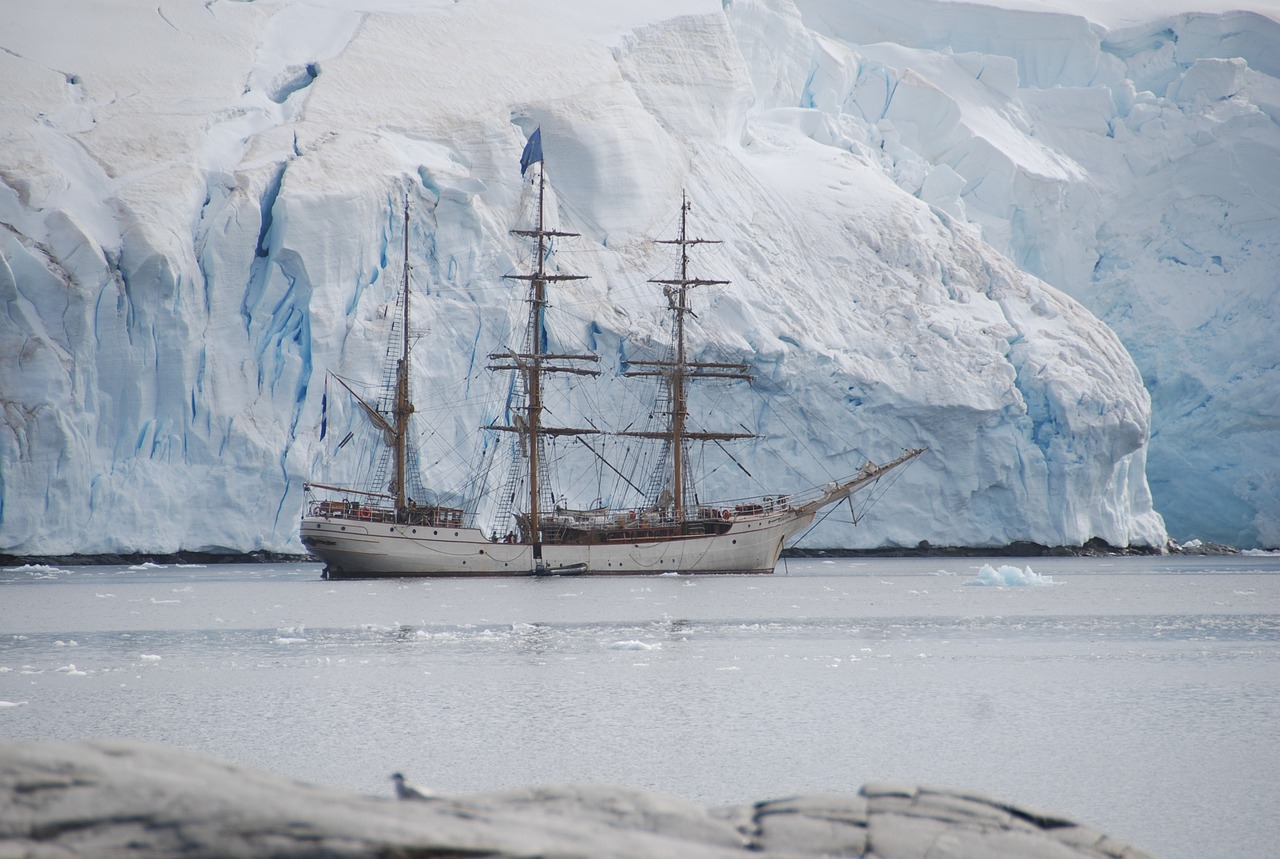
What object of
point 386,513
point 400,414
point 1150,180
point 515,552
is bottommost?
point 515,552

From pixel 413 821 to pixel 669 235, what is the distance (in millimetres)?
33796

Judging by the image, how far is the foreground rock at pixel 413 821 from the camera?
2979mm

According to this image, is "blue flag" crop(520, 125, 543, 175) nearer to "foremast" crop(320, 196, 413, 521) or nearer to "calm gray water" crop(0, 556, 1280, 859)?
"foremast" crop(320, 196, 413, 521)

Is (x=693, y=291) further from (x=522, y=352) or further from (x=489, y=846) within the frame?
(x=489, y=846)

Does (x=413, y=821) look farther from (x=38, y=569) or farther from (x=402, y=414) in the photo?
(x=38, y=569)

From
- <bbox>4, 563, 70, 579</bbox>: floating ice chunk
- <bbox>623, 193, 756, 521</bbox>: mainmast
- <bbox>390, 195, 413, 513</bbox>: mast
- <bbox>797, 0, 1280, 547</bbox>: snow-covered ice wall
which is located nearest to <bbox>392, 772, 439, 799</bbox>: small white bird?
<bbox>390, 195, 413, 513</bbox>: mast

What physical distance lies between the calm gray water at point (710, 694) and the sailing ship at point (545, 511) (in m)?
7.38

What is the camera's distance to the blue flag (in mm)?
34125

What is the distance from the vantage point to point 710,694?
1134 centimetres

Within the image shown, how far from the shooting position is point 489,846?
10.1 feet

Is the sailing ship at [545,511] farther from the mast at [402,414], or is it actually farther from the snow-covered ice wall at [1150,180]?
the snow-covered ice wall at [1150,180]

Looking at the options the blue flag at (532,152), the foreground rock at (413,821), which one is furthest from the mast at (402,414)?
the foreground rock at (413,821)

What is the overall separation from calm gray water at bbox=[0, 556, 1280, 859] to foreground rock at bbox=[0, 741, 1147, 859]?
2.77 m

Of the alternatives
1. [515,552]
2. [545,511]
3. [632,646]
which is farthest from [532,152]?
[632,646]
